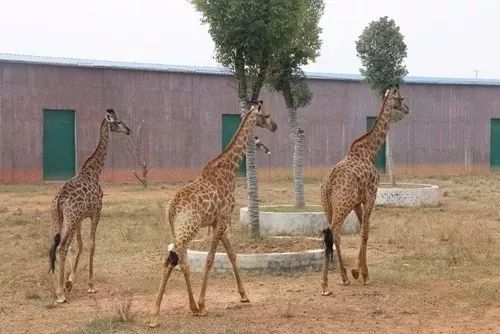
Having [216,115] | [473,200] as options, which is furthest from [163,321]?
→ [216,115]

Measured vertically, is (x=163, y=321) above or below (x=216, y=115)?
below

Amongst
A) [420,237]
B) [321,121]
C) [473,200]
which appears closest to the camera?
[420,237]

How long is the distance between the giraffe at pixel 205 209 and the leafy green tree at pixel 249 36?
247 centimetres

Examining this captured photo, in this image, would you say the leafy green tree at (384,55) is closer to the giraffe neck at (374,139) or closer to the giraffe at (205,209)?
the giraffe neck at (374,139)

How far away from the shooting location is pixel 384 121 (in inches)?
433

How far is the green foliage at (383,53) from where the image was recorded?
20.2m

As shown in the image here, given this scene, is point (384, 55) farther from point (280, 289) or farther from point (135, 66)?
point (135, 66)

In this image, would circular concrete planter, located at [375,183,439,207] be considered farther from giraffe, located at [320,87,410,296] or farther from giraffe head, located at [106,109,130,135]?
giraffe head, located at [106,109,130,135]

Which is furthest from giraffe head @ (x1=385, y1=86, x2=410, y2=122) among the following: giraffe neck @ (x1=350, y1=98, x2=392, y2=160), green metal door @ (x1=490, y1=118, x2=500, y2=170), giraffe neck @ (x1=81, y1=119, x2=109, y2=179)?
green metal door @ (x1=490, y1=118, x2=500, y2=170)

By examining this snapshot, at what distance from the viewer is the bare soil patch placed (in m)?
11.2

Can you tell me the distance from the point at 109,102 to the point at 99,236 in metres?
15.1

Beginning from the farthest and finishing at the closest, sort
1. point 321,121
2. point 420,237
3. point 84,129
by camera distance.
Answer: point 321,121 < point 84,129 < point 420,237

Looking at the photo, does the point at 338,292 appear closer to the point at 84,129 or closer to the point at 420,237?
the point at 420,237

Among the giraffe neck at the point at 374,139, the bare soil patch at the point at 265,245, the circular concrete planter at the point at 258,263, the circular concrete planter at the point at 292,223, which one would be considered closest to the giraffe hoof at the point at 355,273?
the circular concrete planter at the point at 258,263
